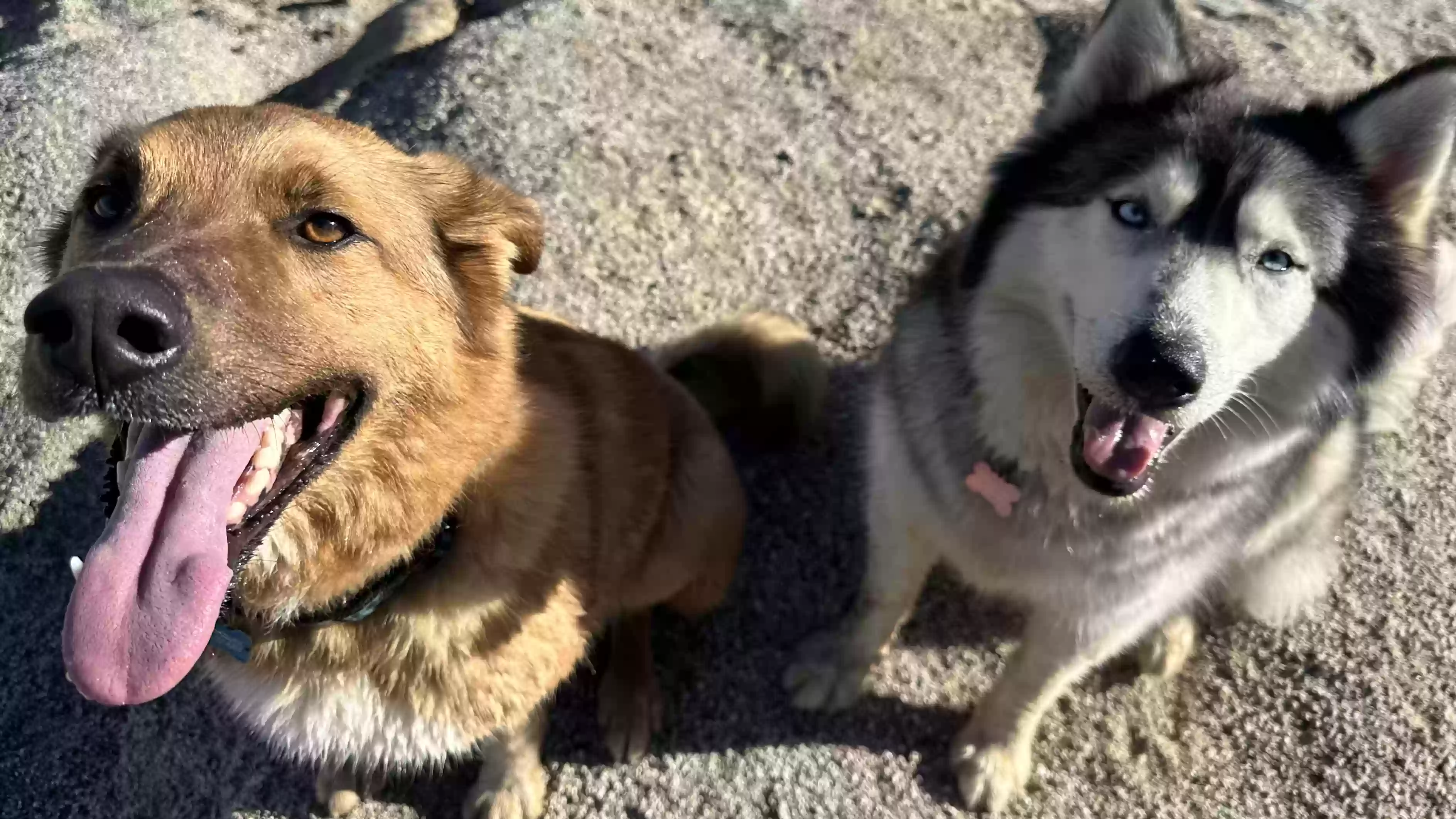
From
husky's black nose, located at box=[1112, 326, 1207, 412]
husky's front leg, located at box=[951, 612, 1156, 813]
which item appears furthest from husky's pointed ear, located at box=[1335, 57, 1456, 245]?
husky's front leg, located at box=[951, 612, 1156, 813]

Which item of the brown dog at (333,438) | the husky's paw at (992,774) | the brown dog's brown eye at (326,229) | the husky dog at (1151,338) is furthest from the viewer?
the husky's paw at (992,774)

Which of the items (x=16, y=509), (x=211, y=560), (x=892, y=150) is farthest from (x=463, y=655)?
(x=892, y=150)

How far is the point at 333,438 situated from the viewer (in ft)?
5.14

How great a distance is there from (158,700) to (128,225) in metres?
1.84

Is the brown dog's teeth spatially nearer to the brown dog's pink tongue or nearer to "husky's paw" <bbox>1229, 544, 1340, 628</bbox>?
the brown dog's pink tongue

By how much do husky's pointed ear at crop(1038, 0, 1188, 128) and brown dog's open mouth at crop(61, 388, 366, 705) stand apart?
186cm

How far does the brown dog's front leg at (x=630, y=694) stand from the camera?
2.74m

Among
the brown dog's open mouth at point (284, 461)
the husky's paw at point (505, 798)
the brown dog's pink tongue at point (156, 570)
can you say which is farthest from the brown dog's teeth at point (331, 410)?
the husky's paw at point (505, 798)

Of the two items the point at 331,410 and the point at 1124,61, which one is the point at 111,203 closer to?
the point at 331,410

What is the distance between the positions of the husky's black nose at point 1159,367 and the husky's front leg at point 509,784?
6.00 feet

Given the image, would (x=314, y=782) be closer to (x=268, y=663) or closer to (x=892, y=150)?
(x=268, y=663)

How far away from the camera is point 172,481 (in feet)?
4.91

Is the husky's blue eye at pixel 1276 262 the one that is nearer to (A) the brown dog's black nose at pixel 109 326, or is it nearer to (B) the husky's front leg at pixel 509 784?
(A) the brown dog's black nose at pixel 109 326

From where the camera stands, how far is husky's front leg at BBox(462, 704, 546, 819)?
2.50 metres
